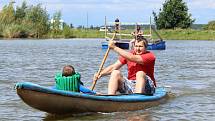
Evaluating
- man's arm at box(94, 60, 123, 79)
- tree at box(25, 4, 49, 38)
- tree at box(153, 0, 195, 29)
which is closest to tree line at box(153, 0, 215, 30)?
tree at box(153, 0, 195, 29)

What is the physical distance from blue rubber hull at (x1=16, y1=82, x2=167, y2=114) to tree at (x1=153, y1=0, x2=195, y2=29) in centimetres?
6378

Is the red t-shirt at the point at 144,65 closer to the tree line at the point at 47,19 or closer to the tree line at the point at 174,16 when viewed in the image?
the tree line at the point at 47,19

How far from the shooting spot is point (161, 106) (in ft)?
35.9

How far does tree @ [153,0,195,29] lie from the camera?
73.1m

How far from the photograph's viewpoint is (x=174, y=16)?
240 feet

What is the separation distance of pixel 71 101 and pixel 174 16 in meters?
65.4

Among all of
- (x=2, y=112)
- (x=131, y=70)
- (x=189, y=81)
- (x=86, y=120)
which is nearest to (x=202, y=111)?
(x=131, y=70)

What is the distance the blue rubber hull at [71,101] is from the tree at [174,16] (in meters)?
63.8

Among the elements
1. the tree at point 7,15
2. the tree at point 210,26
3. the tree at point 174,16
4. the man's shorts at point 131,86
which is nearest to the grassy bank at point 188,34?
the tree at point 174,16

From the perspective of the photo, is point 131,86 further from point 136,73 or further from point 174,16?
point 174,16

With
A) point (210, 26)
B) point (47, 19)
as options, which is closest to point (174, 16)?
point (210, 26)

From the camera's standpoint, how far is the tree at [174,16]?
7312 centimetres

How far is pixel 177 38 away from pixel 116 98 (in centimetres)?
5957

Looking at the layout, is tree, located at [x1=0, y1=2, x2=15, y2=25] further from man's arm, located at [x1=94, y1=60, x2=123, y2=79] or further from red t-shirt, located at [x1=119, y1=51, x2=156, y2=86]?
red t-shirt, located at [x1=119, y1=51, x2=156, y2=86]
